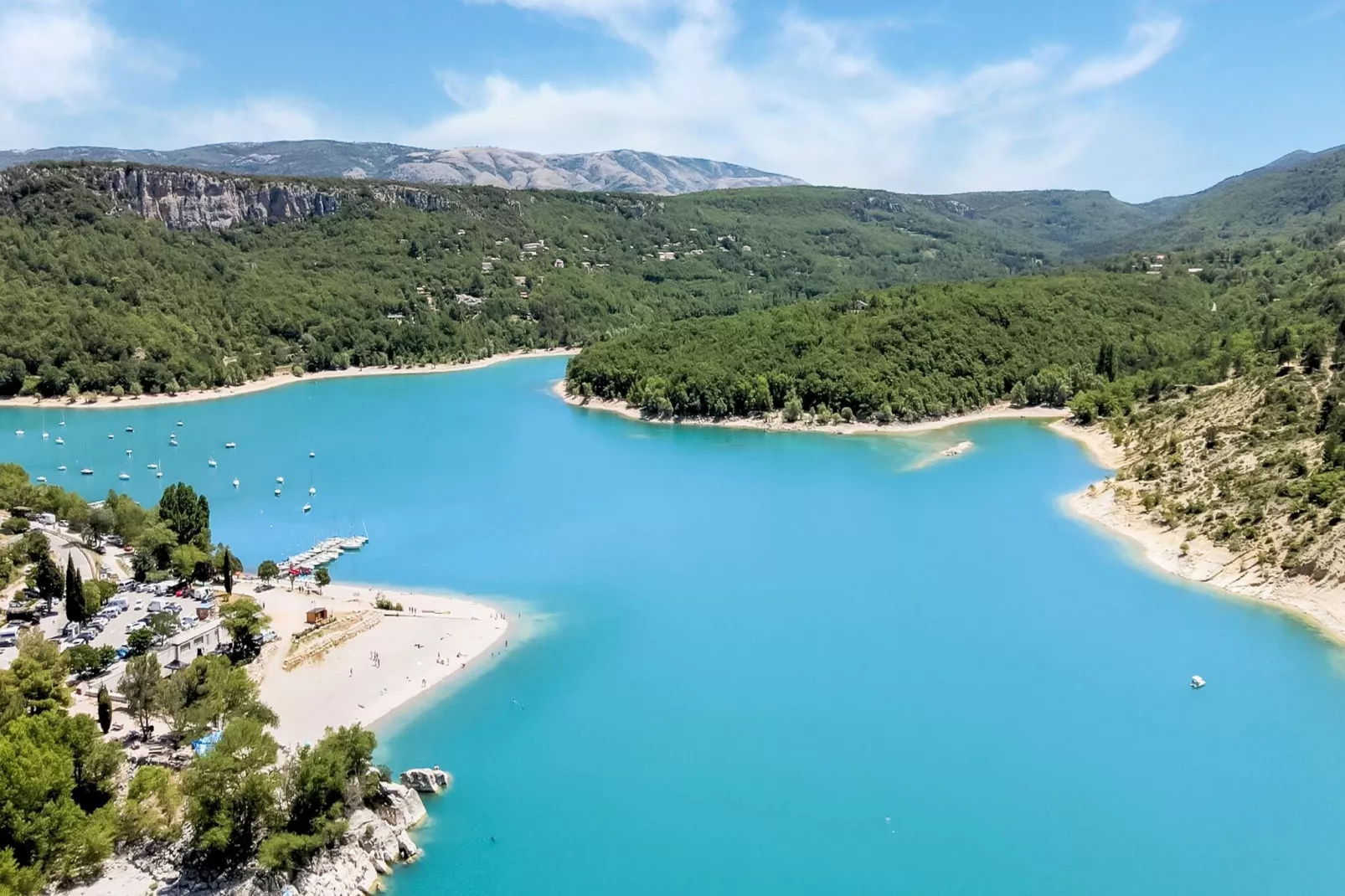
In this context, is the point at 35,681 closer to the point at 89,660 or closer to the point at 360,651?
the point at 89,660

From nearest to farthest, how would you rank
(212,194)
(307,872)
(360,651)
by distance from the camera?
(307,872) → (360,651) → (212,194)

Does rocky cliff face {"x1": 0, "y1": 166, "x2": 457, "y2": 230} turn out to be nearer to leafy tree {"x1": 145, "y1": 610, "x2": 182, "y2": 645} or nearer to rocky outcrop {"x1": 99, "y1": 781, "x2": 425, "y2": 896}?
leafy tree {"x1": 145, "y1": 610, "x2": 182, "y2": 645}

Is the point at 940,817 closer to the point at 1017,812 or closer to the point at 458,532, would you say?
the point at 1017,812

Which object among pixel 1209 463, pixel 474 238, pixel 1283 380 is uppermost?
pixel 474 238

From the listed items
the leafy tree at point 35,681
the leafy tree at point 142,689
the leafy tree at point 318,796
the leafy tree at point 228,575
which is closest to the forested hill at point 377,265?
the leafy tree at point 228,575

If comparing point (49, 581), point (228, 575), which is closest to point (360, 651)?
point (228, 575)

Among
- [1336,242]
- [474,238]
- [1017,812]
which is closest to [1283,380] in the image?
[1017,812]

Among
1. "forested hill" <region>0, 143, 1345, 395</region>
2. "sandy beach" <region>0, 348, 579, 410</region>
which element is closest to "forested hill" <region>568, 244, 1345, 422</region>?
"sandy beach" <region>0, 348, 579, 410</region>

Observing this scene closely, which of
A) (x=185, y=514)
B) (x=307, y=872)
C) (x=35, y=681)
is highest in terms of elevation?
(x=185, y=514)
